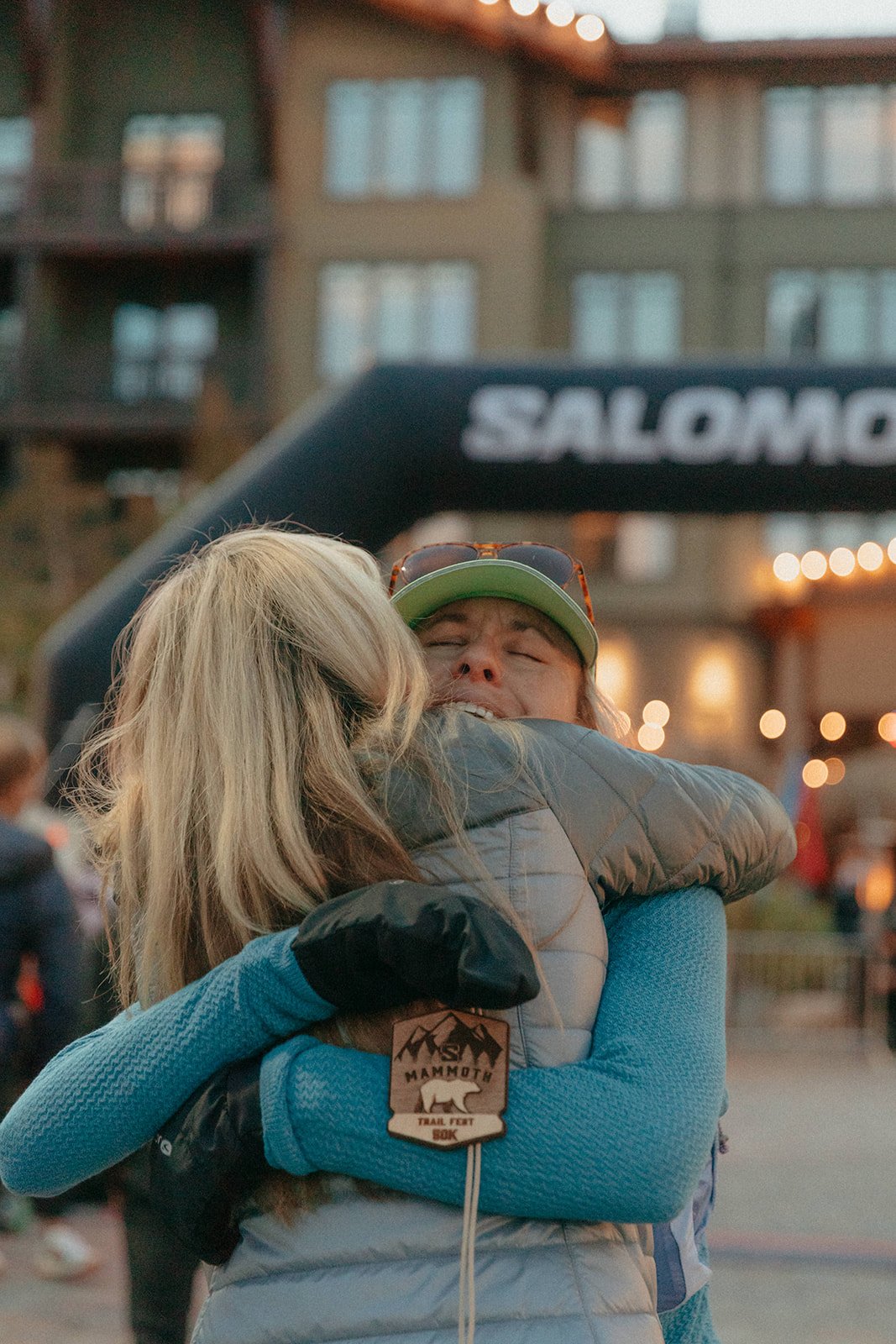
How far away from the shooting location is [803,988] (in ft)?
43.1

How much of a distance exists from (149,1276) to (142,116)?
82.8ft

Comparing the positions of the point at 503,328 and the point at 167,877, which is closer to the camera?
the point at 167,877

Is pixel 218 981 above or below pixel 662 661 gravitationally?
above

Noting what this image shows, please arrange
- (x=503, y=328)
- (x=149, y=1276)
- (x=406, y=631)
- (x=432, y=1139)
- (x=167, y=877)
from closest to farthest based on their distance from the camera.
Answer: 1. (x=432, y=1139)
2. (x=167, y=877)
3. (x=406, y=631)
4. (x=149, y=1276)
5. (x=503, y=328)

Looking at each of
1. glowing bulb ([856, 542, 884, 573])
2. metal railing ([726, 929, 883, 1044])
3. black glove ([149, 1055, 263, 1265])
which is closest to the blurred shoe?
black glove ([149, 1055, 263, 1265])

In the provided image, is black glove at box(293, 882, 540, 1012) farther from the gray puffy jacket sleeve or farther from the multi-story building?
the multi-story building

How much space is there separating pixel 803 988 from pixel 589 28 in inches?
354

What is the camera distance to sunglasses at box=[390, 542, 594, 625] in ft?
6.86

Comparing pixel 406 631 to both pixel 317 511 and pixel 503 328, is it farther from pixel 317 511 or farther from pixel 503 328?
pixel 503 328

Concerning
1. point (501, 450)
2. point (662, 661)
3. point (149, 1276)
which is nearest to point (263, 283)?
point (662, 661)

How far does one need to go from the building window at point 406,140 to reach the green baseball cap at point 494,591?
76.5 feet

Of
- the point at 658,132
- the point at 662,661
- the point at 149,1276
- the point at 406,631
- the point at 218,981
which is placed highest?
the point at 658,132

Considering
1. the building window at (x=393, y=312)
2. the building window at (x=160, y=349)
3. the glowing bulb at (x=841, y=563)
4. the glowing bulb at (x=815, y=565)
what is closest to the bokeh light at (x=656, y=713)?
the glowing bulb at (x=815, y=565)

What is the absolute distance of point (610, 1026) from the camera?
150cm
